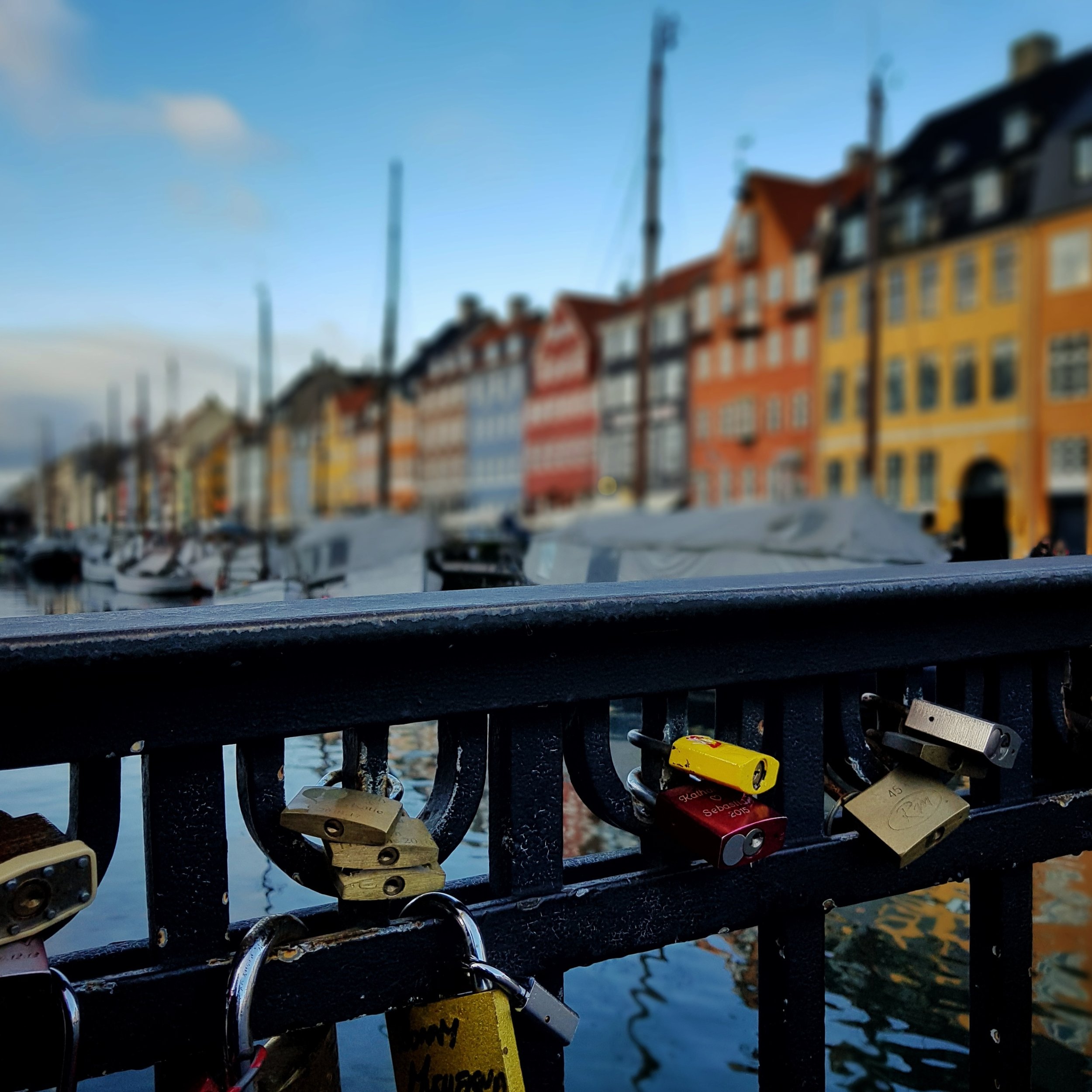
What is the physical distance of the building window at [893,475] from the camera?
121 ft

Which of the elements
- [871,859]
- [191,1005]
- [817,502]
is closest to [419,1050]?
[191,1005]

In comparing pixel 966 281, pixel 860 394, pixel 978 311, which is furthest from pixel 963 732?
pixel 860 394

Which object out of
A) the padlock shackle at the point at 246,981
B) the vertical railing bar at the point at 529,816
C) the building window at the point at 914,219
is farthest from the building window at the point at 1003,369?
the padlock shackle at the point at 246,981

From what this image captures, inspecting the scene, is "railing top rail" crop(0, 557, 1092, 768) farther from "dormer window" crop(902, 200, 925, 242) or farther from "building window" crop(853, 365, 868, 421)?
"building window" crop(853, 365, 868, 421)

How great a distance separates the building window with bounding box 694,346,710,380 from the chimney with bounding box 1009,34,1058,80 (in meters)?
14.7

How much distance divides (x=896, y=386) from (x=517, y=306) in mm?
35617

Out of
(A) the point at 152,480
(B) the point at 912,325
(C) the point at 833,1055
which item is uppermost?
(B) the point at 912,325

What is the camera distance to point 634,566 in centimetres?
226

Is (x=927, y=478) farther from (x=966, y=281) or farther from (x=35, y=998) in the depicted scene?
(x=35, y=998)

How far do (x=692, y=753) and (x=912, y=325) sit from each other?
37.5 meters

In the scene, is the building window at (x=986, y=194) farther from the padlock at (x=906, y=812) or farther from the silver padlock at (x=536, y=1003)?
the silver padlock at (x=536, y=1003)

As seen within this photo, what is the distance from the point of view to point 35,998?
101 cm

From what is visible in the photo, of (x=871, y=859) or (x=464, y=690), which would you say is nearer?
(x=464, y=690)

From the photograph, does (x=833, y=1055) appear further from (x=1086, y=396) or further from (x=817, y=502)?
(x=1086, y=396)
